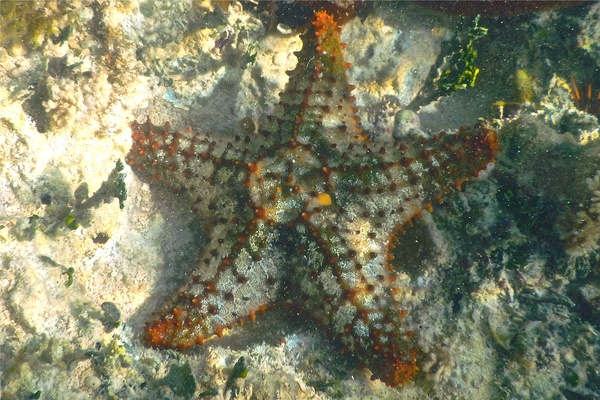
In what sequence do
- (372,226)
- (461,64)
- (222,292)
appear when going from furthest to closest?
(461,64)
(372,226)
(222,292)

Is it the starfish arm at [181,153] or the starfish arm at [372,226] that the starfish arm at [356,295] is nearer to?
the starfish arm at [372,226]

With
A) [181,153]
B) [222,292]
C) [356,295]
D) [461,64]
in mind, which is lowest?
[222,292]

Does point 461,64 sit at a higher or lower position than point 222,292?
higher

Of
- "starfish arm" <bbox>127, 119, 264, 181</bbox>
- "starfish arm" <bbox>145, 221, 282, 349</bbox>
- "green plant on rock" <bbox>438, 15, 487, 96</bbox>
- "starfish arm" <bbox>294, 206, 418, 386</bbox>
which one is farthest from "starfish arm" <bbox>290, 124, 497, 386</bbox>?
"green plant on rock" <bbox>438, 15, 487, 96</bbox>

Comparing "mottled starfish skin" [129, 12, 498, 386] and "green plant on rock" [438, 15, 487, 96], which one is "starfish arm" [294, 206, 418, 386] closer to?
"mottled starfish skin" [129, 12, 498, 386]

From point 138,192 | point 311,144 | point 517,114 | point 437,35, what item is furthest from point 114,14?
point 517,114

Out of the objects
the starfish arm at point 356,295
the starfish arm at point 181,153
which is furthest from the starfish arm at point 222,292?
the starfish arm at point 181,153

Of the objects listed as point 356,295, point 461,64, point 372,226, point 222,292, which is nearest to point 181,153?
point 222,292

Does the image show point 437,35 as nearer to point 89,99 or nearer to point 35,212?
point 89,99

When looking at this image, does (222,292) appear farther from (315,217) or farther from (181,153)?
(181,153)
